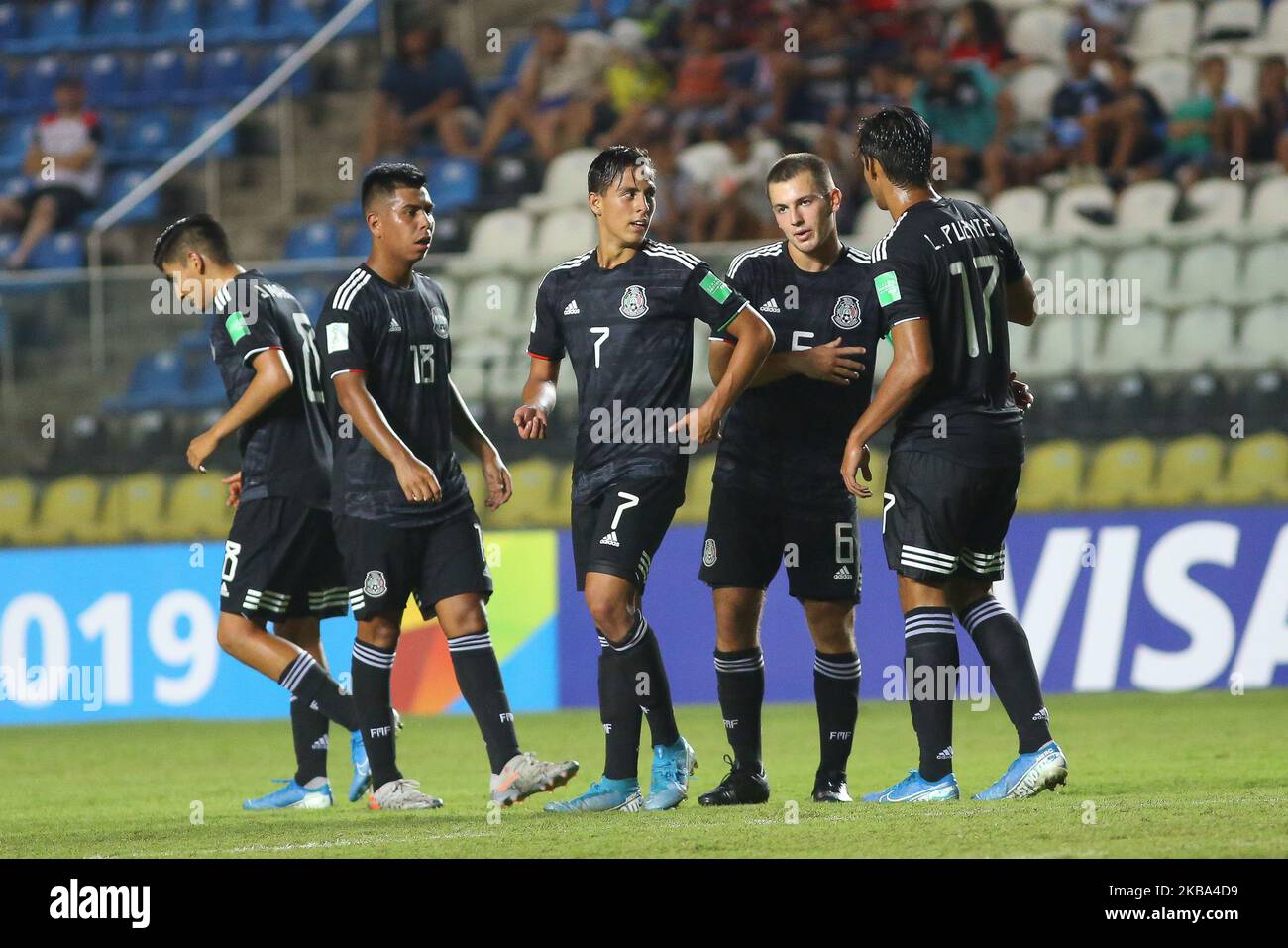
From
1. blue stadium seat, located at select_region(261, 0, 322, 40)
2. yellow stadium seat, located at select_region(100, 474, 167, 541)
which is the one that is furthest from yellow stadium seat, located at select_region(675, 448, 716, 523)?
blue stadium seat, located at select_region(261, 0, 322, 40)

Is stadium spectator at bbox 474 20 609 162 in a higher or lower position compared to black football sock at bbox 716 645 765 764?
higher

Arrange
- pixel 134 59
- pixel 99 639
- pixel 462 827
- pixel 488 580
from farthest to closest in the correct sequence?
pixel 134 59 < pixel 99 639 < pixel 488 580 < pixel 462 827

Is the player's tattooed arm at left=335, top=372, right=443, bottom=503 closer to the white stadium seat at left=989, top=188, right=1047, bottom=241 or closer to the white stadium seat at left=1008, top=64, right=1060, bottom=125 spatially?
the white stadium seat at left=989, top=188, right=1047, bottom=241

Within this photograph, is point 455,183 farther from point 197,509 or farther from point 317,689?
Result: point 317,689

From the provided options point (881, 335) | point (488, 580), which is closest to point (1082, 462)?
point (881, 335)

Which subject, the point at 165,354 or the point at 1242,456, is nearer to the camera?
the point at 1242,456

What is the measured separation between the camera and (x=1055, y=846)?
452cm

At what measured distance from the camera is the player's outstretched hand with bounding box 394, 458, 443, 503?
584cm

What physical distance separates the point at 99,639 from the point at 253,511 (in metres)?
4.30

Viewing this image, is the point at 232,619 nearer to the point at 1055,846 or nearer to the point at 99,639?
the point at 1055,846

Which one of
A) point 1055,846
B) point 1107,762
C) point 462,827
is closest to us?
point 1055,846

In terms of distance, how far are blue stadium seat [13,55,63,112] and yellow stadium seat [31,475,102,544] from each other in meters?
6.65

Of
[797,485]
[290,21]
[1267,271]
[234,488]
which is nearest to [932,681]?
[797,485]
